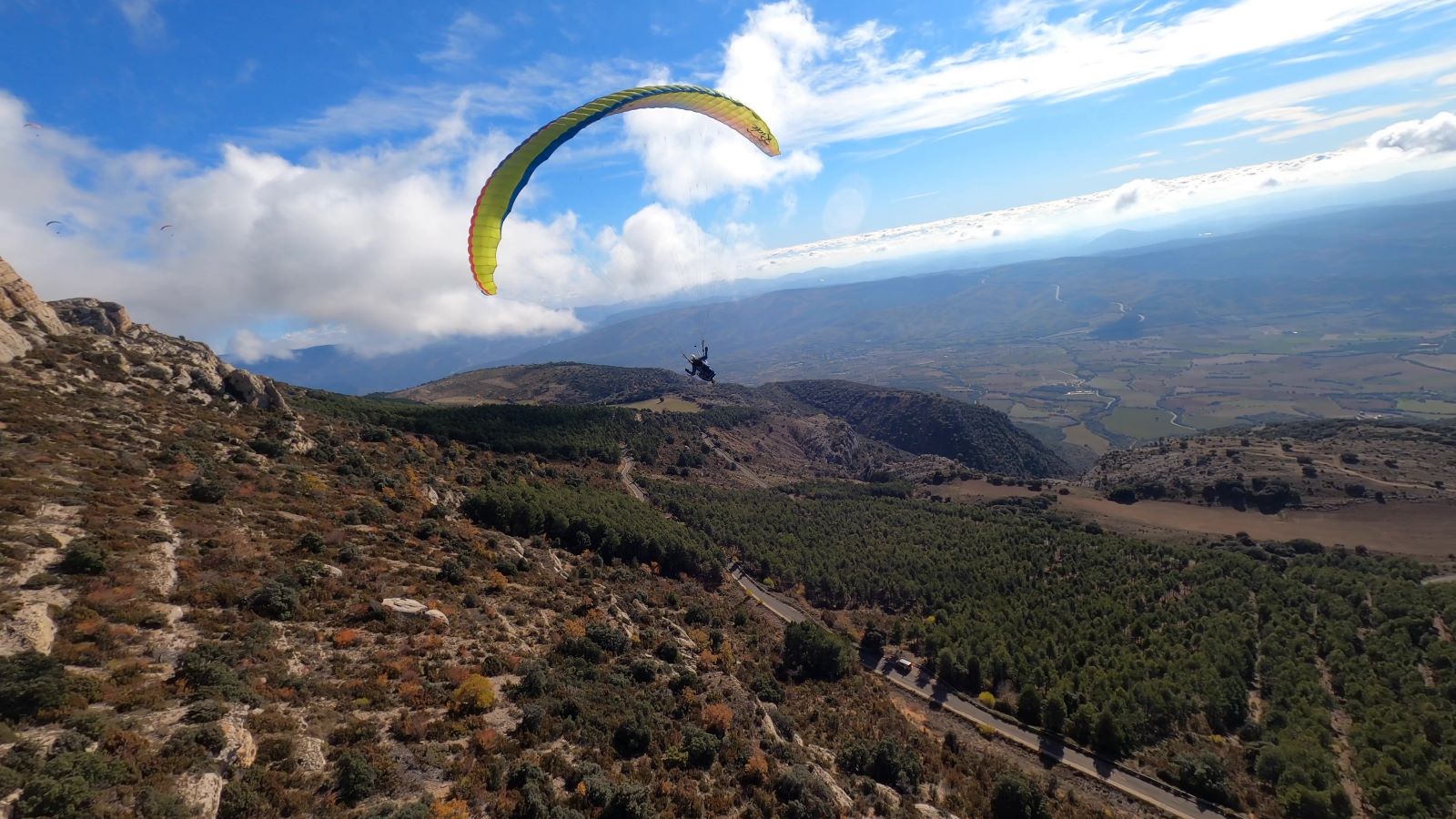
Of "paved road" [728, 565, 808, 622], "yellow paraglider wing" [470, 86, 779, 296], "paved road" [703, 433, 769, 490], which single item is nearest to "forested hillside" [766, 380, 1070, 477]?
"paved road" [703, 433, 769, 490]

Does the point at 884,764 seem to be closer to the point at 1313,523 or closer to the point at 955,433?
the point at 1313,523

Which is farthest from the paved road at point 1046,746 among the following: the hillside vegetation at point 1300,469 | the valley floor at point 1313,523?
the hillside vegetation at point 1300,469

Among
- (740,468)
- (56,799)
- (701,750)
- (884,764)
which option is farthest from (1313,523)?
(56,799)

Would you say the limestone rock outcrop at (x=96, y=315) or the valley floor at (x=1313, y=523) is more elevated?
the limestone rock outcrop at (x=96, y=315)

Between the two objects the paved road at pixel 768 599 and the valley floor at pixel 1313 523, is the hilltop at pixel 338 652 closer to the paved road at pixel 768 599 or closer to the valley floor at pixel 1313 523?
the paved road at pixel 768 599

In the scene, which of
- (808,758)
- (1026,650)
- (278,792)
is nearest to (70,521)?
(278,792)

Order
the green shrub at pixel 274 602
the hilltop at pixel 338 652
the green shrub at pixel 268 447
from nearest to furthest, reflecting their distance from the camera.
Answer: the hilltop at pixel 338 652
the green shrub at pixel 274 602
the green shrub at pixel 268 447
